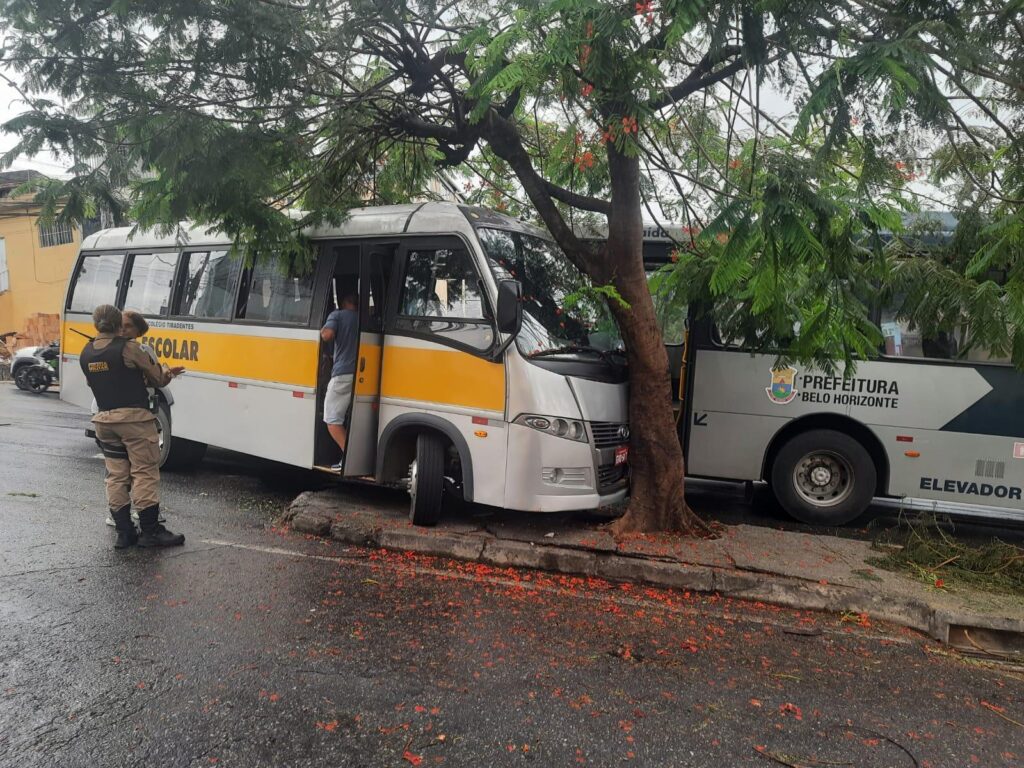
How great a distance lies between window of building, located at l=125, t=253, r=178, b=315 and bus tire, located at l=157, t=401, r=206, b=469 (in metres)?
1.24

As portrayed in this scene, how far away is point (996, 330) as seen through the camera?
15.6ft

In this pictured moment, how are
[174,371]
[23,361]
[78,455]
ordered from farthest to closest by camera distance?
[23,361], [78,455], [174,371]

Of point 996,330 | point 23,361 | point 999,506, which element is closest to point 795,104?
point 996,330

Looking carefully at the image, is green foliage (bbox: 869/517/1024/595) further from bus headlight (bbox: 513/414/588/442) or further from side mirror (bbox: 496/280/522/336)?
side mirror (bbox: 496/280/522/336)

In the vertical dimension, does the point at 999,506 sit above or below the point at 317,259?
below

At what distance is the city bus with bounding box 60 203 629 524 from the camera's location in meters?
6.01

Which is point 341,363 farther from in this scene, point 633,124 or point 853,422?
point 853,422

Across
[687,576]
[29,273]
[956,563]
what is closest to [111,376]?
[687,576]

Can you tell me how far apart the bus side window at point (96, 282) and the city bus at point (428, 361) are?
1.79 meters

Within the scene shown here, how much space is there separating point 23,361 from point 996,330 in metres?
19.0

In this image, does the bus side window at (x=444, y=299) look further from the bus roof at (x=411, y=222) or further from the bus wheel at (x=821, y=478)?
the bus wheel at (x=821, y=478)

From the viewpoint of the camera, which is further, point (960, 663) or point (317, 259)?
point (317, 259)

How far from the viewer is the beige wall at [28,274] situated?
77.3 feet

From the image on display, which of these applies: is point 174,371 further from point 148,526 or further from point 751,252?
point 751,252
